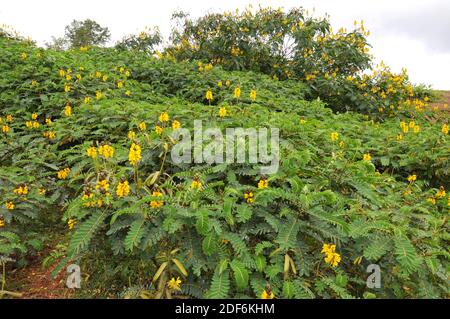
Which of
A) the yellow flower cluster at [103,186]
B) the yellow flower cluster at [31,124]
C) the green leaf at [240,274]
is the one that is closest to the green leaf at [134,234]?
the yellow flower cluster at [103,186]

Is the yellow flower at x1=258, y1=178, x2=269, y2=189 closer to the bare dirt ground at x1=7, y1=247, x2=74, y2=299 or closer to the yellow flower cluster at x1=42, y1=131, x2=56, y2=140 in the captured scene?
the bare dirt ground at x1=7, y1=247, x2=74, y2=299

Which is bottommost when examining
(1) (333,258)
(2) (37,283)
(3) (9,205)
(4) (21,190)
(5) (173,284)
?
(2) (37,283)

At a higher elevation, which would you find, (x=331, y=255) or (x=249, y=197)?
(x=249, y=197)

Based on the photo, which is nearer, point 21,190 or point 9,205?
point 9,205

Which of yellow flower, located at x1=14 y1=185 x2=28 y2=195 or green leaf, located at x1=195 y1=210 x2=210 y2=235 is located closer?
Answer: green leaf, located at x1=195 y1=210 x2=210 y2=235

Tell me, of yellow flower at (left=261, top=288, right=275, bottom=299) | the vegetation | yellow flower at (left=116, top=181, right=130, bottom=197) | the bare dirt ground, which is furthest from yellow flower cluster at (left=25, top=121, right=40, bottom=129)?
yellow flower at (left=261, top=288, right=275, bottom=299)

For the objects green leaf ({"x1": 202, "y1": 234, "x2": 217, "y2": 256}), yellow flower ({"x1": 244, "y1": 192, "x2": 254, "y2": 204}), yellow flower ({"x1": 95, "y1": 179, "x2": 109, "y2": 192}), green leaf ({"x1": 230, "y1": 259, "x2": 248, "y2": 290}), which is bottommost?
green leaf ({"x1": 230, "y1": 259, "x2": 248, "y2": 290})

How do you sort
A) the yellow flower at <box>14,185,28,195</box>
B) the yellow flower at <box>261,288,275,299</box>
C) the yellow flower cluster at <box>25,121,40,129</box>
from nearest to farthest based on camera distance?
the yellow flower at <box>261,288,275,299</box>, the yellow flower at <box>14,185,28,195</box>, the yellow flower cluster at <box>25,121,40,129</box>

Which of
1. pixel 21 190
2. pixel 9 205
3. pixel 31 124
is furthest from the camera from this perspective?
pixel 31 124

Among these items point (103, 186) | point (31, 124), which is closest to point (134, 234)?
point (103, 186)

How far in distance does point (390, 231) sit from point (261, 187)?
986 millimetres

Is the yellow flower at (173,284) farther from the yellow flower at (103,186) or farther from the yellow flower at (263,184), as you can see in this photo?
the yellow flower at (263,184)

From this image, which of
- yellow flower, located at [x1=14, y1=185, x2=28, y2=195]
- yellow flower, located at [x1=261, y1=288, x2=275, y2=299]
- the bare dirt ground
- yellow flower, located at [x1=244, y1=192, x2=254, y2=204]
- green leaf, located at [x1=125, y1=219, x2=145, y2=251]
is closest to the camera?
yellow flower, located at [x1=261, y1=288, x2=275, y2=299]

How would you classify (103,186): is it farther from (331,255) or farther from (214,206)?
(331,255)
